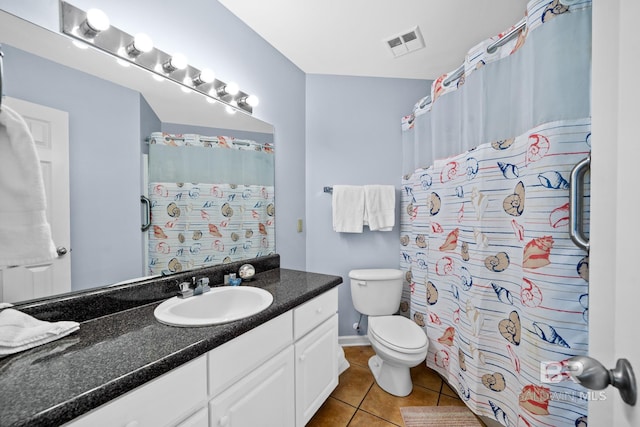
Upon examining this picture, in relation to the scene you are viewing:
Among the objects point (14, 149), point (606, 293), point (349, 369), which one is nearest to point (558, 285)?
point (606, 293)

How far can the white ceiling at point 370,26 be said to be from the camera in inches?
58.0

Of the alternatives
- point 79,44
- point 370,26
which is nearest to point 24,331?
point 79,44

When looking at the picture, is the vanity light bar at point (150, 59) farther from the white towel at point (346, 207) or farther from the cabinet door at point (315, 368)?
the cabinet door at point (315, 368)

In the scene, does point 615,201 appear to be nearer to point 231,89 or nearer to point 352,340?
point 231,89

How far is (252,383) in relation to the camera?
0.96m

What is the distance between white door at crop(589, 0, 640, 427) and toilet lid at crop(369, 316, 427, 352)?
3.37ft

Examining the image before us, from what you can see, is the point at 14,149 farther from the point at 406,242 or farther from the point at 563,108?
the point at 406,242

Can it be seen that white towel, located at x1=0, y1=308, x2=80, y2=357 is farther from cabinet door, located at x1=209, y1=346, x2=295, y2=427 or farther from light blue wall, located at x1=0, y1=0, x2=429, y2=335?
light blue wall, located at x1=0, y1=0, x2=429, y2=335

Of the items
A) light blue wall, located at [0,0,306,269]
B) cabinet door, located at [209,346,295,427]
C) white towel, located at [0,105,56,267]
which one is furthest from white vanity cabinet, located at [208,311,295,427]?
light blue wall, located at [0,0,306,269]

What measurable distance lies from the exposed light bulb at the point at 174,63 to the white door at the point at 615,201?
1445 mm

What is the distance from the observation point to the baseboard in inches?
87.7

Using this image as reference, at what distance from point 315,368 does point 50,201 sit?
1342mm

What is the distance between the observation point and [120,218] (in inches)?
41.5

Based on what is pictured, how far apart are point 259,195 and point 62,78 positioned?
3.35 feet
